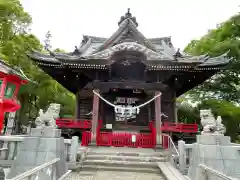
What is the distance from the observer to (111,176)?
715 centimetres

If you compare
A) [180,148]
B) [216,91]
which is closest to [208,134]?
[180,148]


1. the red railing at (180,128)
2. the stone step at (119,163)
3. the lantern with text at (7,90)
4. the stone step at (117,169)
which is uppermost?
the lantern with text at (7,90)

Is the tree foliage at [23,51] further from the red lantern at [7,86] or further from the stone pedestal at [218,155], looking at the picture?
the stone pedestal at [218,155]

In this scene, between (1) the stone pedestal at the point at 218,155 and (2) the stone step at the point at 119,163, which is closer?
(1) the stone pedestal at the point at 218,155

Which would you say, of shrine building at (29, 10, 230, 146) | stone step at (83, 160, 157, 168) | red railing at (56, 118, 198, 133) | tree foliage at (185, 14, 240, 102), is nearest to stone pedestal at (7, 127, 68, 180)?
stone step at (83, 160, 157, 168)

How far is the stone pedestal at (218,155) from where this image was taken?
541 centimetres

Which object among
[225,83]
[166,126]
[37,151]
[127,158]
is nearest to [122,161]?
[127,158]

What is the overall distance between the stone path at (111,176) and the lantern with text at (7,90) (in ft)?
12.4

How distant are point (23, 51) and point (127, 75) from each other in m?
11.5

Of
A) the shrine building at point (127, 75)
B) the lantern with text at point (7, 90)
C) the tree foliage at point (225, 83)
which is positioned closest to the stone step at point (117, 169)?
the shrine building at point (127, 75)

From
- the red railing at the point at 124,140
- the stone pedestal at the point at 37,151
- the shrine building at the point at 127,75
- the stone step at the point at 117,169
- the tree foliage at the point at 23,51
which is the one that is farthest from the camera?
the tree foliage at the point at 23,51

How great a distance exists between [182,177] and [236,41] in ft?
43.1

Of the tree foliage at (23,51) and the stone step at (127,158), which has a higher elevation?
the tree foliage at (23,51)

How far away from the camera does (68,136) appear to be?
12.5 meters
